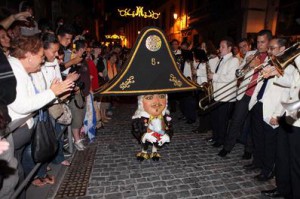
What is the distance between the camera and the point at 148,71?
355 cm

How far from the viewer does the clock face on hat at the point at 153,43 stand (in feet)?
11.9

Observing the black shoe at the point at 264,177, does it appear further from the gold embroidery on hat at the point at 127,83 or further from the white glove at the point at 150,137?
the gold embroidery on hat at the point at 127,83

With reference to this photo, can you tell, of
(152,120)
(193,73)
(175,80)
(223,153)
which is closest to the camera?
(175,80)

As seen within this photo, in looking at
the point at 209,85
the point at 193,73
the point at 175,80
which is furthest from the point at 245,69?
the point at 193,73

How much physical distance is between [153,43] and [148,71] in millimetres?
490

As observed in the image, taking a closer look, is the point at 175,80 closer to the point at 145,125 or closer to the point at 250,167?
the point at 145,125

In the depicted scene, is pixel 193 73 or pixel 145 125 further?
pixel 193 73

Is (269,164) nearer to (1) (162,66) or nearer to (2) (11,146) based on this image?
(1) (162,66)

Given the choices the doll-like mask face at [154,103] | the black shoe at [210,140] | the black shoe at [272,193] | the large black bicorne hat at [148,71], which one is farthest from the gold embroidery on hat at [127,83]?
the black shoe at [210,140]

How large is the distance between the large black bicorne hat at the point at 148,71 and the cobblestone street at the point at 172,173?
1651mm

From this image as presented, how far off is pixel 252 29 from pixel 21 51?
16.4 meters

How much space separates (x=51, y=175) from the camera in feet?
13.5

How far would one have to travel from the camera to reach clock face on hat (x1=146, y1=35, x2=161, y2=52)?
3627 mm

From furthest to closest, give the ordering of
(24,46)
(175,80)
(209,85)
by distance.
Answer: (209,85), (175,80), (24,46)
